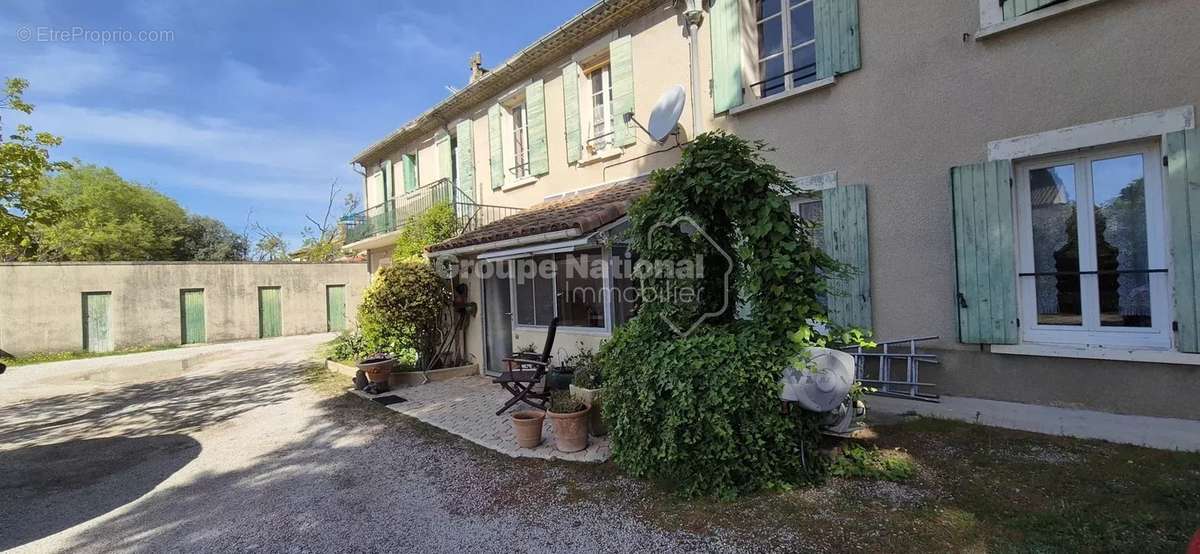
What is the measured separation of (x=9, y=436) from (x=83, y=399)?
3.10m

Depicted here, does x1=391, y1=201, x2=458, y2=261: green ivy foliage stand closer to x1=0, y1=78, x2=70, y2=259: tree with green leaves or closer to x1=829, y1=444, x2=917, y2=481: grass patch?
x1=0, y1=78, x2=70, y2=259: tree with green leaves

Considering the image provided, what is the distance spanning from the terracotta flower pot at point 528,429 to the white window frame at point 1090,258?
5.10m

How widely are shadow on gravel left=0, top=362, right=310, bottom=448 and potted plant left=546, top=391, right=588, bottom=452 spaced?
575cm

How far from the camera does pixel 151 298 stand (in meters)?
19.2

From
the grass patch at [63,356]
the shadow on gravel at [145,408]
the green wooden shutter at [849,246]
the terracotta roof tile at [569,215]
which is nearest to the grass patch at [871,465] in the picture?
the green wooden shutter at [849,246]

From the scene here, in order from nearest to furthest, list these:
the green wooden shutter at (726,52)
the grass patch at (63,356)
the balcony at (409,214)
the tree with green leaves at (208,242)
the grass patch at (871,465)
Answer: the grass patch at (871,465) → the green wooden shutter at (726,52) → the balcony at (409,214) → the grass patch at (63,356) → the tree with green leaves at (208,242)

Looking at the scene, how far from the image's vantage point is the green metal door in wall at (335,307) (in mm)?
23344

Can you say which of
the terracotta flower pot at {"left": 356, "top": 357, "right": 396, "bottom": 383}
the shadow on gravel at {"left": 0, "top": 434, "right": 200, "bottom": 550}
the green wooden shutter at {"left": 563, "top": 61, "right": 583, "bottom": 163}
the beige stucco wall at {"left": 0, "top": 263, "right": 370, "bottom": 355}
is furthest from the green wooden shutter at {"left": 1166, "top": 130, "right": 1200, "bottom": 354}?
the beige stucco wall at {"left": 0, "top": 263, "right": 370, "bottom": 355}

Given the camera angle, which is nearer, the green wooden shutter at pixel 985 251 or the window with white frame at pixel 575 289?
the green wooden shutter at pixel 985 251

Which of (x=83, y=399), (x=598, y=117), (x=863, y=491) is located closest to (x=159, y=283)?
(x=83, y=399)

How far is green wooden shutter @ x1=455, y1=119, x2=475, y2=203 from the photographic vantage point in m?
12.3

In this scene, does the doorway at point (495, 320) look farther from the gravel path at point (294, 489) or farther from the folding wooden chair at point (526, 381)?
the folding wooden chair at point (526, 381)

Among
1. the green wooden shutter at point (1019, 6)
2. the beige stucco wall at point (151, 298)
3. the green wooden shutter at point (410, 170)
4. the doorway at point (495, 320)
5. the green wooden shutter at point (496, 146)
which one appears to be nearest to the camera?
the green wooden shutter at point (1019, 6)

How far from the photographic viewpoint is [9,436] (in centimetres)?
754
